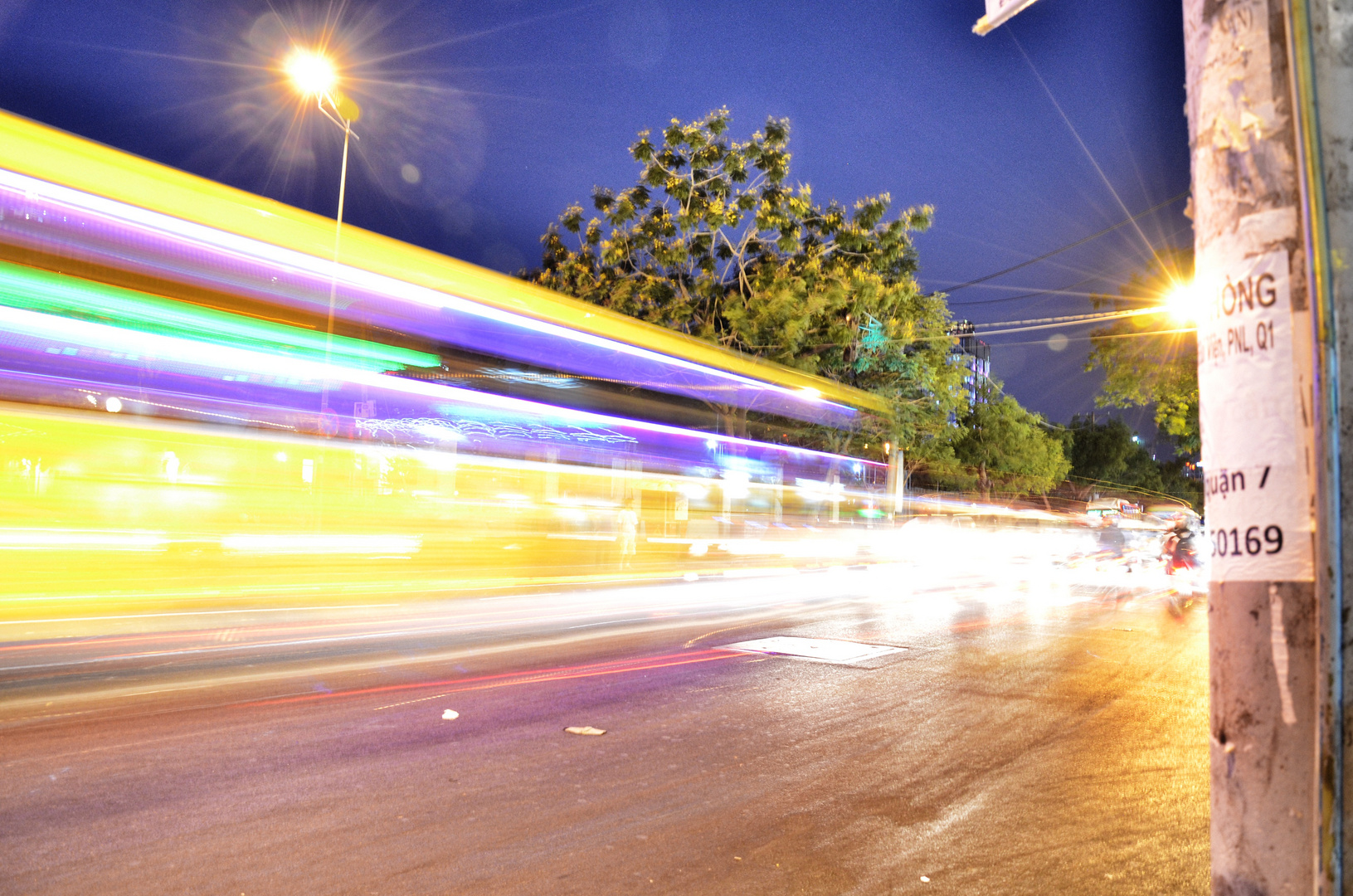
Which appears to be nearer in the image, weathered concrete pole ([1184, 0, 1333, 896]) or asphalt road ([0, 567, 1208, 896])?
weathered concrete pole ([1184, 0, 1333, 896])

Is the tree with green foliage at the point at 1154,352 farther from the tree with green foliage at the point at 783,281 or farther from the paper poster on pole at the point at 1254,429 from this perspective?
the paper poster on pole at the point at 1254,429

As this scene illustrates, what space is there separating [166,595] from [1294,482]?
12.2m

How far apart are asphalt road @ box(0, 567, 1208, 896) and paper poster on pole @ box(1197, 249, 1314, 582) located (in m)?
2.67

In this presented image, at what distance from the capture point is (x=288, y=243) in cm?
894

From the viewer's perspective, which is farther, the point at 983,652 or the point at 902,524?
the point at 902,524

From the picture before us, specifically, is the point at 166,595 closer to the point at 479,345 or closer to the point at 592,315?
the point at 479,345

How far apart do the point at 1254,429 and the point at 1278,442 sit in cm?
6

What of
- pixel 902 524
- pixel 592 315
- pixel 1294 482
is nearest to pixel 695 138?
pixel 902 524

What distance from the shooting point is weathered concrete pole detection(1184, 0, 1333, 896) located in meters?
1.76

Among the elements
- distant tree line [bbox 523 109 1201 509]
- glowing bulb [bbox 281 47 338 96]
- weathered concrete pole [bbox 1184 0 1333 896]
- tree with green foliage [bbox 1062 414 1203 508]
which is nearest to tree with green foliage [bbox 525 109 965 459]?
distant tree line [bbox 523 109 1201 509]

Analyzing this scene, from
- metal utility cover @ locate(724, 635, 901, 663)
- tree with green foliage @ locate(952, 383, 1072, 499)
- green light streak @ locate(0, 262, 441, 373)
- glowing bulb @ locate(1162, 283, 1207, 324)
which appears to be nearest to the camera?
green light streak @ locate(0, 262, 441, 373)

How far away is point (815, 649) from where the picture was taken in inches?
404

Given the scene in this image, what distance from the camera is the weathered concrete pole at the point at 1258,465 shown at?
5.76 ft

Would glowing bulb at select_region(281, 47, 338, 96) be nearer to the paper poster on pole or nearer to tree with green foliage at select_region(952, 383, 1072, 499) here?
the paper poster on pole
